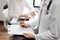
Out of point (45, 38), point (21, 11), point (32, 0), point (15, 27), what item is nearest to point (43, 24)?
point (45, 38)

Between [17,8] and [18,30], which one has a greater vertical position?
[17,8]

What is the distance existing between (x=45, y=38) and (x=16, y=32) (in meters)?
0.40

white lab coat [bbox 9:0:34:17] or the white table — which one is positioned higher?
white lab coat [bbox 9:0:34:17]

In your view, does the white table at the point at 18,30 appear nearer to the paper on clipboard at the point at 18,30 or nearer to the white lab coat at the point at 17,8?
the paper on clipboard at the point at 18,30

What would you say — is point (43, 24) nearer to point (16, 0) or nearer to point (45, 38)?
point (45, 38)

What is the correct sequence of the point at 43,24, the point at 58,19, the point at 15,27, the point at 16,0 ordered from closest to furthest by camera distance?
the point at 58,19, the point at 43,24, the point at 15,27, the point at 16,0

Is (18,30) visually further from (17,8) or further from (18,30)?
(17,8)

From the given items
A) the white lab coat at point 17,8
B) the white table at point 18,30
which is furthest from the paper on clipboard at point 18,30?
the white lab coat at point 17,8

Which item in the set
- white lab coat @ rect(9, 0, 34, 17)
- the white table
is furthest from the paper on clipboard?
white lab coat @ rect(9, 0, 34, 17)

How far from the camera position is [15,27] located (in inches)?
50.7

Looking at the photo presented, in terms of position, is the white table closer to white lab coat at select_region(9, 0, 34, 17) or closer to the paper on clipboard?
the paper on clipboard

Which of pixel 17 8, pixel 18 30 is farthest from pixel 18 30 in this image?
pixel 17 8

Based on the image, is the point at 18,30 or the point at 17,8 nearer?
the point at 18,30

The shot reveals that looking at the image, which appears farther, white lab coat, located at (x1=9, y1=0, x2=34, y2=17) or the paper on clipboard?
white lab coat, located at (x1=9, y1=0, x2=34, y2=17)
